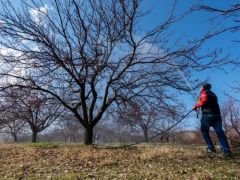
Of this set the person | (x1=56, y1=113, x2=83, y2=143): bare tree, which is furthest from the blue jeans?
(x1=56, y1=113, x2=83, y2=143): bare tree

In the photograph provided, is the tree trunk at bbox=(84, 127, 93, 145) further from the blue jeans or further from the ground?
the blue jeans

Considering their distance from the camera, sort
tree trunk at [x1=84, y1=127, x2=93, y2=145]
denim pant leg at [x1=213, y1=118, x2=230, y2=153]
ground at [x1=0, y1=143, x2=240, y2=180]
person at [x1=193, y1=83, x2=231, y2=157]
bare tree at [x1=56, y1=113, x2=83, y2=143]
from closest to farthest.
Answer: ground at [x1=0, y1=143, x2=240, y2=180], denim pant leg at [x1=213, y1=118, x2=230, y2=153], person at [x1=193, y1=83, x2=231, y2=157], tree trunk at [x1=84, y1=127, x2=93, y2=145], bare tree at [x1=56, y1=113, x2=83, y2=143]

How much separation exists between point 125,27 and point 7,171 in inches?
263

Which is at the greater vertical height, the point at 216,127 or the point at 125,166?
the point at 216,127

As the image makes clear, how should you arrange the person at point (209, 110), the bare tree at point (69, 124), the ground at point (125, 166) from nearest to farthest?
1. the ground at point (125, 166)
2. the person at point (209, 110)
3. the bare tree at point (69, 124)

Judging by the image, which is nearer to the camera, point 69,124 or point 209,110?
point 209,110

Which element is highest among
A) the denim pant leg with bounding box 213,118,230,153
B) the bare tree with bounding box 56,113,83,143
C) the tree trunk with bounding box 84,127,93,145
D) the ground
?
the bare tree with bounding box 56,113,83,143

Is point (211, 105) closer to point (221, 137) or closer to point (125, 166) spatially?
point (221, 137)

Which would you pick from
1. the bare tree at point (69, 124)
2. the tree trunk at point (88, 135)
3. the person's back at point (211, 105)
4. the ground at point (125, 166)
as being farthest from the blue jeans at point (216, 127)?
the bare tree at point (69, 124)

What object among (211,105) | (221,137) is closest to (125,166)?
(221,137)

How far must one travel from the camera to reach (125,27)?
12.0 m

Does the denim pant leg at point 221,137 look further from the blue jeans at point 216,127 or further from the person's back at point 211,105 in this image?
the person's back at point 211,105

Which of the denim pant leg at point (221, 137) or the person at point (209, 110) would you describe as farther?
the person at point (209, 110)

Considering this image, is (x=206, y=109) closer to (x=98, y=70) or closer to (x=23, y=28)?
(x=98, y=70)
